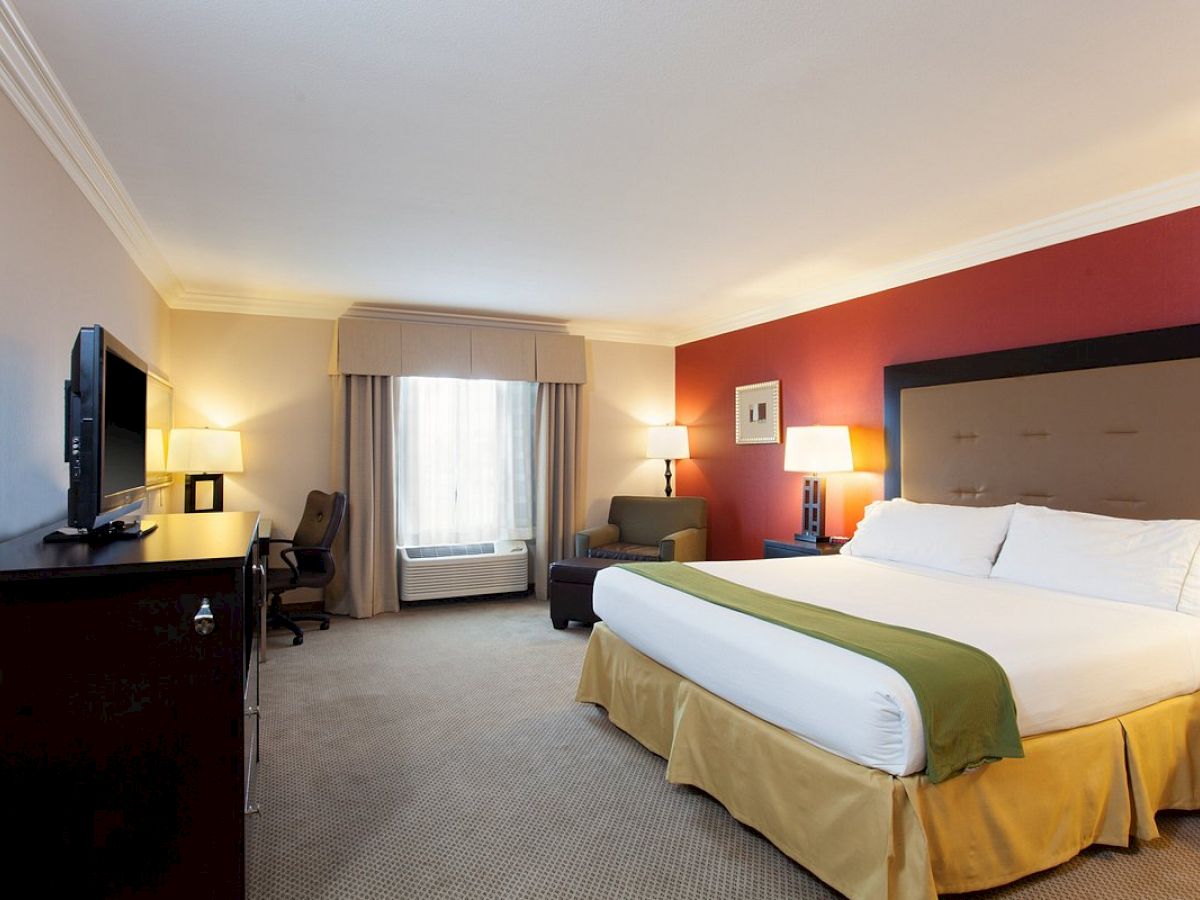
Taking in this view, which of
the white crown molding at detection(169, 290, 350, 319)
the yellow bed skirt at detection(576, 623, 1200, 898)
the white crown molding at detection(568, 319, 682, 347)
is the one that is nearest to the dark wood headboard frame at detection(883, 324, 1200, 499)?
the yellow bed skirt at detection(576, 623, 1200, 898)

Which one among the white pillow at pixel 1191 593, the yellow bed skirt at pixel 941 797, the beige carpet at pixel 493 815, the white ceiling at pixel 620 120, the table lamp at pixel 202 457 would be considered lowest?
the beige carpet at pixel 493 815

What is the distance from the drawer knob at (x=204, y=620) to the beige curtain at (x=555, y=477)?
4395 millimetres

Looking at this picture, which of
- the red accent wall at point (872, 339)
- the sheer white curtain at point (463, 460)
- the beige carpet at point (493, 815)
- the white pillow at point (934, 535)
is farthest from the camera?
the sheer white curtain at point (463, 460)

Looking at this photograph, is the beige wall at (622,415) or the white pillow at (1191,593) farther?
the beige wall at (622,415)

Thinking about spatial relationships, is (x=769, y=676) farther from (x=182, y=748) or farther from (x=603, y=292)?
(x=603, y=292)

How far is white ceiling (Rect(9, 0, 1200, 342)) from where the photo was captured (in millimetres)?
1887

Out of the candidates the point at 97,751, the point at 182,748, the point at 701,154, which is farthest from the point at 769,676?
the point at 701,154

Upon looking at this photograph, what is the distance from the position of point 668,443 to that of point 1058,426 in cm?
322

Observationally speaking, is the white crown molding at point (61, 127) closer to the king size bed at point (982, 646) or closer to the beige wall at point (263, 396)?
the beige wall at point (263, 396)

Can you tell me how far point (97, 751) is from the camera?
59.7 inches

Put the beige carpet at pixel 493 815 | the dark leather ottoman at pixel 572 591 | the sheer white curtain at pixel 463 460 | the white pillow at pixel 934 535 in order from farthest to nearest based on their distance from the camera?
the sheer white curtain at pixel 463 460
the dark leather ottoman at pixel 572 591
the white pillow at pixel 934 535
the beige carpet at pixel 493 815

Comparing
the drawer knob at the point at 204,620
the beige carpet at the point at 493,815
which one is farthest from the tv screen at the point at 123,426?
the beige carpet at the point at 493,815

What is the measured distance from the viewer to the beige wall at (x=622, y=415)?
630 centimetres

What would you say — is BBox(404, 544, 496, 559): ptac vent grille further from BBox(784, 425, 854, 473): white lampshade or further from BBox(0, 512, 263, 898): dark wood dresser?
BBox(0, 512, 263, 898): dark wood dresser
